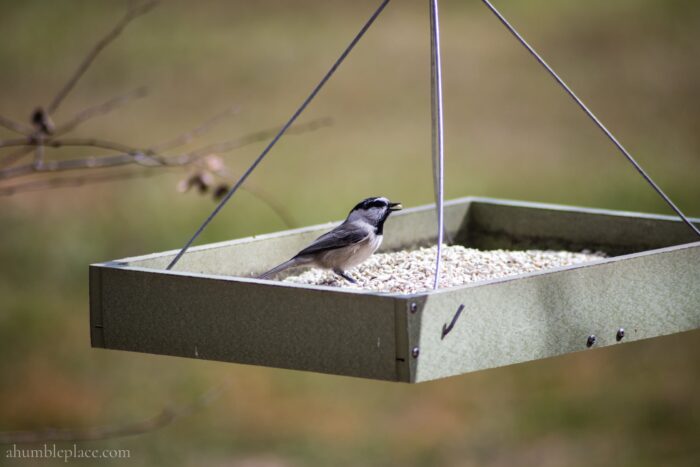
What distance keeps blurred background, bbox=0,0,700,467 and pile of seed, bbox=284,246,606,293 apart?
4.94 m

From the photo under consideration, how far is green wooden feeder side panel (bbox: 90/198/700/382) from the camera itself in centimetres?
299

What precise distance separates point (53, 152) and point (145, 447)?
3.71m

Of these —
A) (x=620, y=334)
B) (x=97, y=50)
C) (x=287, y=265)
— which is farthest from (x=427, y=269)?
(x=97, y=50)

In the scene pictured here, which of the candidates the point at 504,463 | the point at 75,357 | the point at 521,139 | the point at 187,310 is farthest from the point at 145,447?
the point at 187,310

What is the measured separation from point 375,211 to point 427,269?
0.21 meters

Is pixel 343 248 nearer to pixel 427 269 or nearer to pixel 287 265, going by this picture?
pixel 287 265

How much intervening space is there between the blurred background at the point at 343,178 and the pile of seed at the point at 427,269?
4.94 metres

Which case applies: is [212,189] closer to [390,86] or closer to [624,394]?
[624,394]

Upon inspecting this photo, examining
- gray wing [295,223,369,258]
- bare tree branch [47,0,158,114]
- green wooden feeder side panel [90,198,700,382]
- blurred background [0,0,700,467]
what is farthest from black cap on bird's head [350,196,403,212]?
blurred background [0,0,700,467]

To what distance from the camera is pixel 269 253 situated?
4.05 meters

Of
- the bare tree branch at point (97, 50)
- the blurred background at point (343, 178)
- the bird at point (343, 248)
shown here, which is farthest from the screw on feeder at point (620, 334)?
the blurred background at point (343, 178)

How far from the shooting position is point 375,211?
3730 mm

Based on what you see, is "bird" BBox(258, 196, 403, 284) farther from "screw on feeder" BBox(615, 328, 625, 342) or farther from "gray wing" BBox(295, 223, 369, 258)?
"screw on feeder" BBox(615, 328, 625, 342)

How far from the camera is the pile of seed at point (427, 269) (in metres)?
3.60
